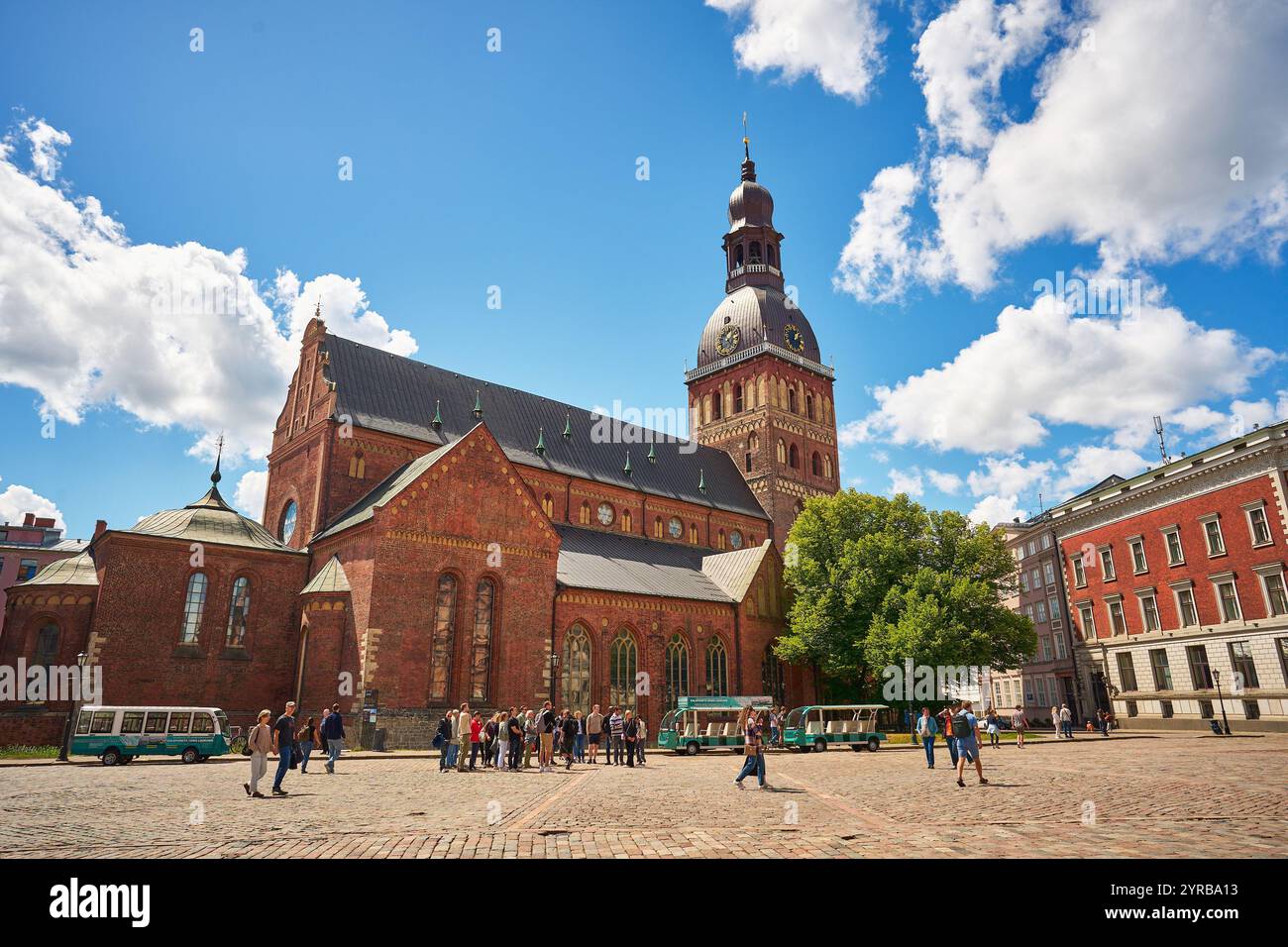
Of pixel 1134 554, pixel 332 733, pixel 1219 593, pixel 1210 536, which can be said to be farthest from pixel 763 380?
pixel 332 733

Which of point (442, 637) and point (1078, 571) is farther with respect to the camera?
point (1078, 571)

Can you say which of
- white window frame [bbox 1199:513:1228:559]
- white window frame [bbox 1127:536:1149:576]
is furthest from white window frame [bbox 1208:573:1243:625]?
white window frame [bbox 1127:536:1149:576]

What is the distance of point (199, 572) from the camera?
33.4m

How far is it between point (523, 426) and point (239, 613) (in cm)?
2048

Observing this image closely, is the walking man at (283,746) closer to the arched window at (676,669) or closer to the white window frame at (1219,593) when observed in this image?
the arched window at (676,669)

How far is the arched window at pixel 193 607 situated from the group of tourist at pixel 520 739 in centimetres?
1324

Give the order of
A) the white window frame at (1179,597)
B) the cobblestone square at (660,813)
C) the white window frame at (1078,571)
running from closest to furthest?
the cobblestone square at (660,813), the white window frame at (1179,597), the white window frame at (1078,571)

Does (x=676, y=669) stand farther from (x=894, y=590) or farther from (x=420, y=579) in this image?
(x=420, y=579)

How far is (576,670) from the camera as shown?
127ft

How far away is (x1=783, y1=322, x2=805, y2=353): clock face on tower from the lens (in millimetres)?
64875

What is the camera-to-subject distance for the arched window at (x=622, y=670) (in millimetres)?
39688

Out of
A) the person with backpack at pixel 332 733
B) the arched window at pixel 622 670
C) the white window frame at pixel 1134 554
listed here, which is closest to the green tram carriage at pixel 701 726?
the arched window at pixel 622 670

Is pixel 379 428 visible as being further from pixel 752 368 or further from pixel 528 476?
pixel 752 368

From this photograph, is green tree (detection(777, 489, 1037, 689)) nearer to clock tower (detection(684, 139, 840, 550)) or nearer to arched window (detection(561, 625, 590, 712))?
arched window (detection(561, 625, 590, 712))
